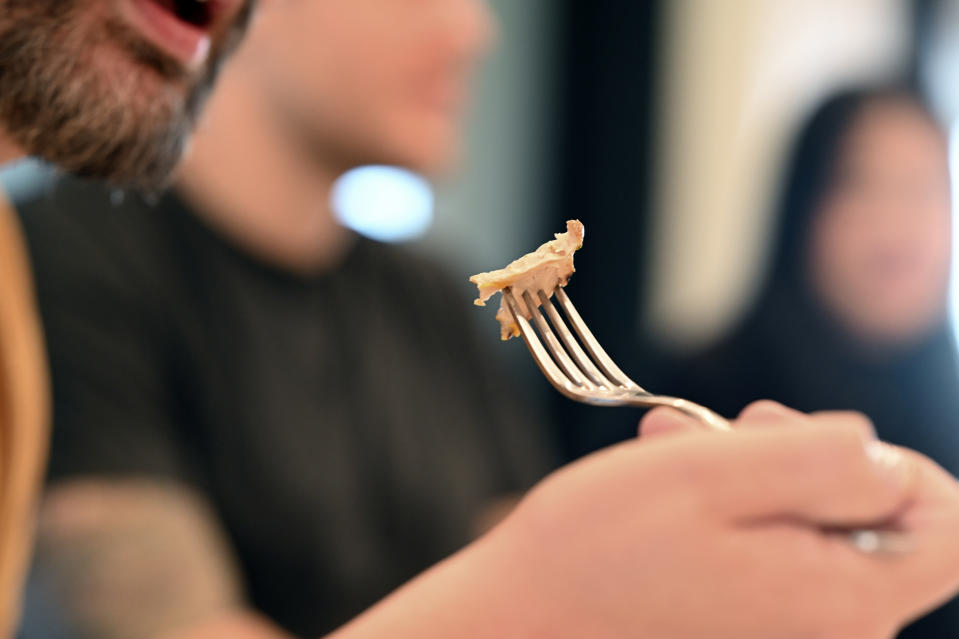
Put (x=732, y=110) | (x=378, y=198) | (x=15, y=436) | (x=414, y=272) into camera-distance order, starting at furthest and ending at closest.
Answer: (x=732, y=110), (x=414, y=272), (x=378, y=198), (x=15, y=436)

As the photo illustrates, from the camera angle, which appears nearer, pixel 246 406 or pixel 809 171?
pixel 246 406

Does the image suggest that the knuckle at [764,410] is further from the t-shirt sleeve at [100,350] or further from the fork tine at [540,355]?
the t-shirt sleeve at [100,350]

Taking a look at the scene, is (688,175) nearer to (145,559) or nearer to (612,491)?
(145,559)

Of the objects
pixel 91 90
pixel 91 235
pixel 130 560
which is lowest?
pixel 130 560

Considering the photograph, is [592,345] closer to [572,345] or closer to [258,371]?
[572,345]

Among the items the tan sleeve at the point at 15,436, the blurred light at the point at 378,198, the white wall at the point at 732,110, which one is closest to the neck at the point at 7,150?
the tan sleeve at the point at 15,436

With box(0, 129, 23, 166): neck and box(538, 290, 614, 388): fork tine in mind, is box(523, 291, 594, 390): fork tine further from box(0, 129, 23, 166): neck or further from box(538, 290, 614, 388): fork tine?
box(0, 129, 23, 166): neck

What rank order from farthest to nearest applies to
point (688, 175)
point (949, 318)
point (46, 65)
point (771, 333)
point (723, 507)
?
point (688, 175) → point (771, 333) → point (949, 318) → point (46, 65) → point (723, 507)

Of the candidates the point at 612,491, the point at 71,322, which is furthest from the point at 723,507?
the point at 71,322

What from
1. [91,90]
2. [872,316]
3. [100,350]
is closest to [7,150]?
[91,90]
